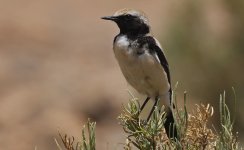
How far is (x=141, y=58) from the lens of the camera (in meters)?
6.02

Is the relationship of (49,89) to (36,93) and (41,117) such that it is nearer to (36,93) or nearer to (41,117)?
(36,93)

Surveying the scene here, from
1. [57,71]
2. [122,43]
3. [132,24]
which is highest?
[57,71]

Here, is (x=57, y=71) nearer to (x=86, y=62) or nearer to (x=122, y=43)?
(x=86, y=62)

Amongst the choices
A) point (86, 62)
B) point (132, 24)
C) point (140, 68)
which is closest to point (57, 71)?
point (86, 62)

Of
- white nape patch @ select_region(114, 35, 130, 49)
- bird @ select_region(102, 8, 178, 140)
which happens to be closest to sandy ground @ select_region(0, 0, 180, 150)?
bird @ select_region(102, 8, 178, 140)

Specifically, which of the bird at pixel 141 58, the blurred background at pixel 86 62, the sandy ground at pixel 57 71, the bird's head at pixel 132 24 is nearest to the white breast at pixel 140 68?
the bird at pixel 141 58

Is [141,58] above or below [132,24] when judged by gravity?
below

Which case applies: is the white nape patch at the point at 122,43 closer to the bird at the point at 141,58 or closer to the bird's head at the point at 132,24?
the bird at the point at 141,58

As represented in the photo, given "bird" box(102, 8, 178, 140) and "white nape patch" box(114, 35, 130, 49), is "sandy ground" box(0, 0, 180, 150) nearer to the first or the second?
"bird" box(102, 8, 178, 140)

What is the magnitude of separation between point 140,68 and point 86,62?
17.6 metres

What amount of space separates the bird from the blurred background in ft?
15.6

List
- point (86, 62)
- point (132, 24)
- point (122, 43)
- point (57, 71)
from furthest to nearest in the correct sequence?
point (86, 62), point (57, 71), point (132, 24), point (122, 43)

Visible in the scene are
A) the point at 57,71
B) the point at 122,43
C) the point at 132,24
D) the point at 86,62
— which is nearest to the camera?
the point at 122,43

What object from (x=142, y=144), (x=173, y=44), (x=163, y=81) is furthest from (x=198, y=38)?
(x=142, y=144)
